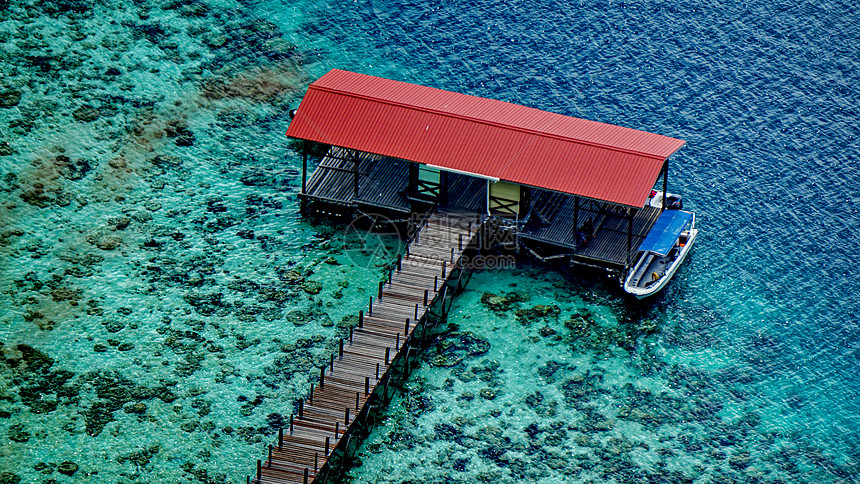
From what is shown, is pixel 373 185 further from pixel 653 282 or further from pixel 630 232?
pixel 653 282

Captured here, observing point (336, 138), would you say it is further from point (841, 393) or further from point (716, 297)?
point (841, 393)

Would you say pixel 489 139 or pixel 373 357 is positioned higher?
pixel 489 139

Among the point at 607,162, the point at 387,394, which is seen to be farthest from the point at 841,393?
the point at 387,394

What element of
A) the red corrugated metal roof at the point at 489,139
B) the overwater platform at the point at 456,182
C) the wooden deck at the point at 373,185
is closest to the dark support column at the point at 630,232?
the overwater platform at the point at 456,182

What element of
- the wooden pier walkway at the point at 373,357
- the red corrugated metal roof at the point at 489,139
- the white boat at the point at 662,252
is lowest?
the wooden pier walkway at the point at 373,357

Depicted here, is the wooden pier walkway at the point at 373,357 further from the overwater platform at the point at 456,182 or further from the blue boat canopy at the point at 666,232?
the blue boat canopy at the point at 666,232

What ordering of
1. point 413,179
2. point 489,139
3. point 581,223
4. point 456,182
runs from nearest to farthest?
point 489,139, point 581,223, point 413,179, point 456,182

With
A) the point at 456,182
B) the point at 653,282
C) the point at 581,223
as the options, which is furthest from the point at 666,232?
the point at 456,182
